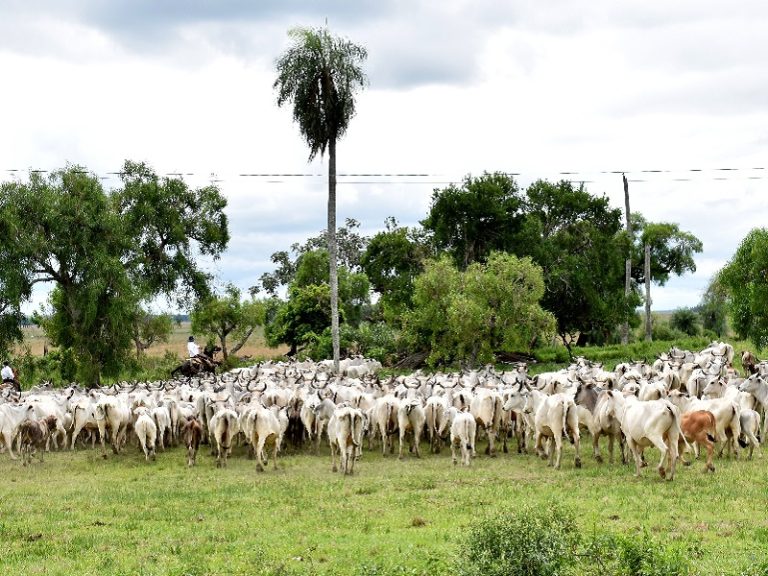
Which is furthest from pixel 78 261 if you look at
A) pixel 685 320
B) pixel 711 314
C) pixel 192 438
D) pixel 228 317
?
pixel 711 314

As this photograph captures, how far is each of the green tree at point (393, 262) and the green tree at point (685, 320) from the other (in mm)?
27325

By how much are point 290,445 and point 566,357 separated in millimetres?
23033

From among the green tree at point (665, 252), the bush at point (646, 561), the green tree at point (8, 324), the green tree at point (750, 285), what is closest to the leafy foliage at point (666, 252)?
the green tree at point (665, 252)

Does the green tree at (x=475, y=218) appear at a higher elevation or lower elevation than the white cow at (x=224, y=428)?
higher

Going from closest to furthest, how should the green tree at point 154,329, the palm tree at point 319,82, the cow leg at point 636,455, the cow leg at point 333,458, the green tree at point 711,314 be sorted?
the cow leg at point 636,455 < the cow leg at point 333,458 < the palm tree at point 319,82 < the green tree at point 154,329 < the green tree at point 711,314

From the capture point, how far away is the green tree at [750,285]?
30484mm

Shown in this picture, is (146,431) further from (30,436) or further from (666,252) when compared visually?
(666,252)

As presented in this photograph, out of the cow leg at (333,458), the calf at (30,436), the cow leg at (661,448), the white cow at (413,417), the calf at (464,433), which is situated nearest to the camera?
the cow leg at (661,448)

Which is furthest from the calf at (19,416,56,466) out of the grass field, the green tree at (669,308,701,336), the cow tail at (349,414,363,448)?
the green tree at (669,308,701,336)

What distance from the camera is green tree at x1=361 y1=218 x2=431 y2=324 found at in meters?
43.6

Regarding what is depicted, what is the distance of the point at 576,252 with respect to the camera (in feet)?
153

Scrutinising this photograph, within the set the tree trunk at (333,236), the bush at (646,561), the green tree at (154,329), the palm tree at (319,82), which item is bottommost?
the bush at (646,561)

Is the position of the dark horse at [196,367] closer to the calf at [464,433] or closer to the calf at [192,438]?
the calf at [192,438]

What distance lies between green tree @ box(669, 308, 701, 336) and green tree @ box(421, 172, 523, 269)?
Answer: 2405 cm
